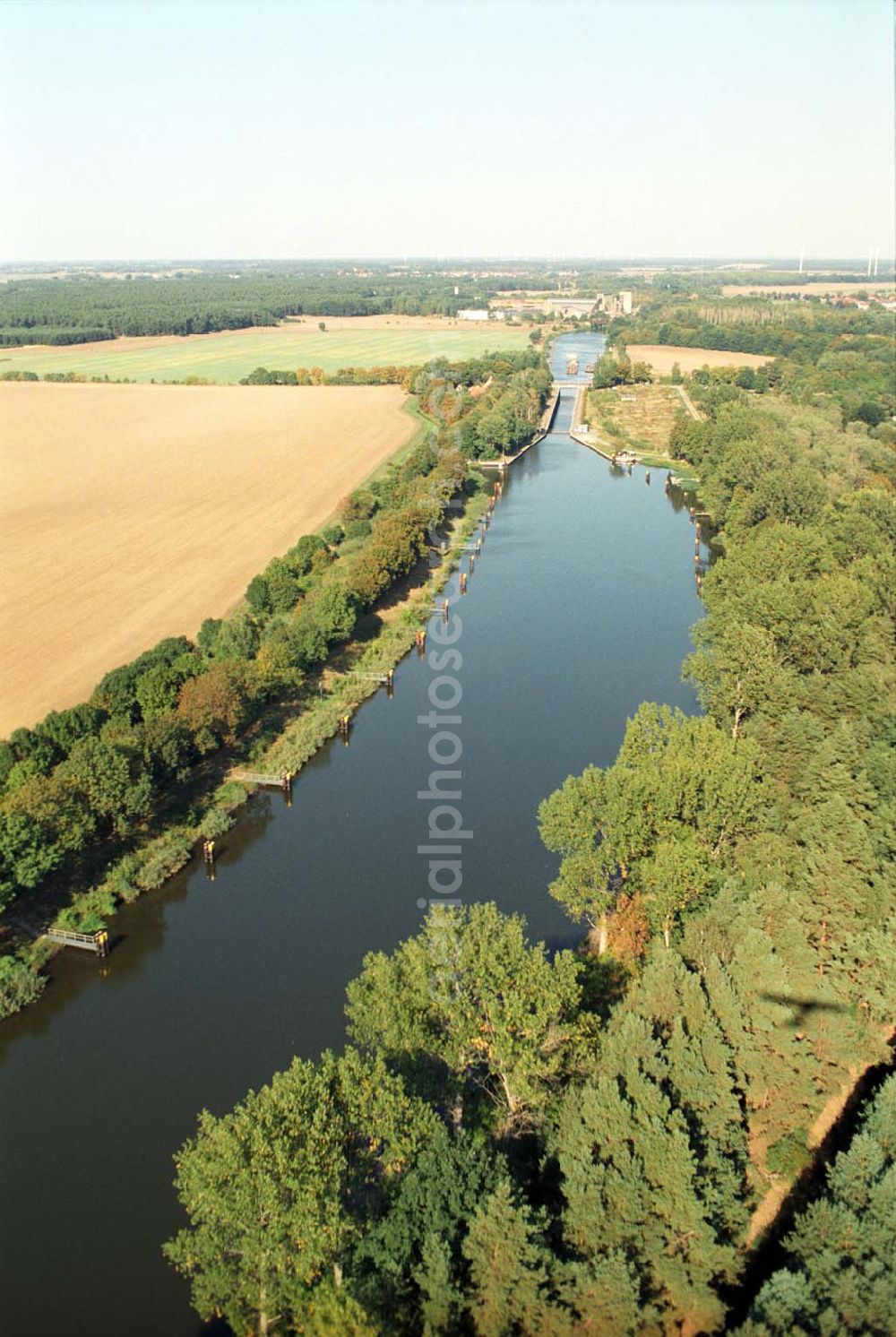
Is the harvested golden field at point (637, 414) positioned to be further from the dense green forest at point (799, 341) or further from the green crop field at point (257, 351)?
the green crop field at point (257, 351)

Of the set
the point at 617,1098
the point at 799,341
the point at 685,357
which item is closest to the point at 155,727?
the point at 617,1098

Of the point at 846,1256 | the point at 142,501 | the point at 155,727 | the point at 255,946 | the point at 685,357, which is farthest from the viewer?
the point at 685,357

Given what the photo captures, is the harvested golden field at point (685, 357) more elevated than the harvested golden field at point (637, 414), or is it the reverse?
the harvested golden field at point (685, 357)

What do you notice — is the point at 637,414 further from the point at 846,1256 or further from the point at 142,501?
the point at 846,1256

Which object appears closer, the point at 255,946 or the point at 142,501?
the point at 255,946

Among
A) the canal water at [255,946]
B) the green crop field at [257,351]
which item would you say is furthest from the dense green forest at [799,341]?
the canal water at [255,946]

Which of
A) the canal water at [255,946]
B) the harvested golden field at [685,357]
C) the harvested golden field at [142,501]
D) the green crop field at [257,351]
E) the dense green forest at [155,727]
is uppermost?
the green crop field at [257,351]

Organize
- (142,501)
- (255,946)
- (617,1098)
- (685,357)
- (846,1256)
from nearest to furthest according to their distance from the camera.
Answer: (846,1256)
(617,1098)
(255,946)
(142,501)
(685,357)

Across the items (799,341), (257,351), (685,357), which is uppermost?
(257,351)

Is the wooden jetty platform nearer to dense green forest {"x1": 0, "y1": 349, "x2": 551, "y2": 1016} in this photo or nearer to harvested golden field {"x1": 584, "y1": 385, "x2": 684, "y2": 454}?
dense green forest {"x1": 0, "y1": 349, "x2": 551, "y2": 1016}
